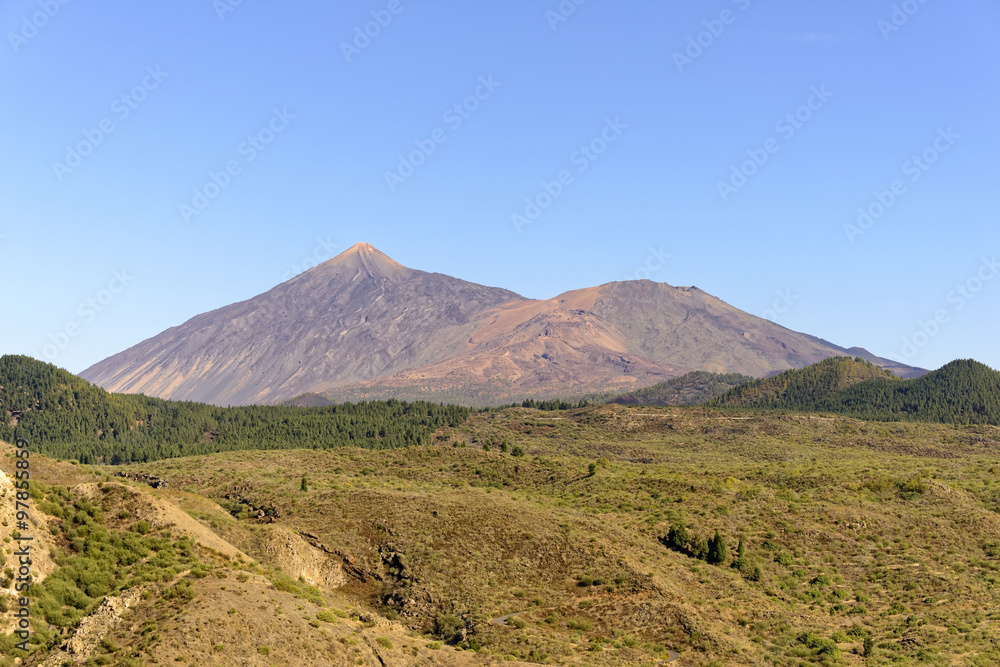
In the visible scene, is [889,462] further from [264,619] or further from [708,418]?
[264,619]

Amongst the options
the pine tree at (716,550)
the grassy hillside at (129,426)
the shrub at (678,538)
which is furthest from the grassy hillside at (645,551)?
the grassy hillside at (129,426)

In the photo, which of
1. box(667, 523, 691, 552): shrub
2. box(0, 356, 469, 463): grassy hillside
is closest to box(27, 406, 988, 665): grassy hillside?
box(667, 523, 691, 552): shrub

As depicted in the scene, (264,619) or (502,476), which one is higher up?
(502,476)

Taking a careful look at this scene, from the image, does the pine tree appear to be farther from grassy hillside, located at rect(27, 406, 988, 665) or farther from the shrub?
the shrub

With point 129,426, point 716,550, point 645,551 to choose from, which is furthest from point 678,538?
point 129,426

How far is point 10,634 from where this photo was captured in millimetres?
36188

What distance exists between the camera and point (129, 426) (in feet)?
619

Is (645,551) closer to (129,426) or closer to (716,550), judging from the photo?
(716,550)

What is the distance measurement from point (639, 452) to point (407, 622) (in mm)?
93620

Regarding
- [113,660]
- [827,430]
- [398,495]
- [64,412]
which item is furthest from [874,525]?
[64,412]

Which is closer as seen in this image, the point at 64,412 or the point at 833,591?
the point at 833,591

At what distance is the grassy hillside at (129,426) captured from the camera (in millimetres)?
161500

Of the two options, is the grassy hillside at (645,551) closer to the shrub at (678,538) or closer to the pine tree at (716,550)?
the shrub at (678,538)

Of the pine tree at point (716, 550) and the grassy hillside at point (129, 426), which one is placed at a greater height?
the grassy hillside at point (129, 426)
